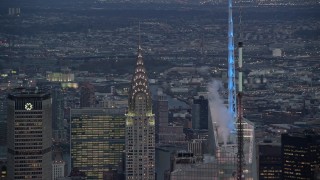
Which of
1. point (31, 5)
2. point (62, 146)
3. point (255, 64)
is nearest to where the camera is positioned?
point (62, 146)

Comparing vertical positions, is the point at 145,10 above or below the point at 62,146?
above

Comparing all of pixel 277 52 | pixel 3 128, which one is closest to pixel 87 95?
pixel 277 52

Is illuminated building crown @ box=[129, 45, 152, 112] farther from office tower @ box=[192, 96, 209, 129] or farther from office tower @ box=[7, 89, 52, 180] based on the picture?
office tower @ box=[7, 89, 52, 180]

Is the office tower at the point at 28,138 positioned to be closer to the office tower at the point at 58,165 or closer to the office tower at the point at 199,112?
the office tower at the point at 58,165

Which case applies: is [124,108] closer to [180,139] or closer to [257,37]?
[180,139]

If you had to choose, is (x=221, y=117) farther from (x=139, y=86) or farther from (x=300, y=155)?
(x=139, y=86)

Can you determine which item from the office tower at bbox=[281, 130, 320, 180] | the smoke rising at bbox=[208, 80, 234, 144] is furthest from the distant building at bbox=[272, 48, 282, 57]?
the smoke rising at bbox=[208, 80, 234, 144]

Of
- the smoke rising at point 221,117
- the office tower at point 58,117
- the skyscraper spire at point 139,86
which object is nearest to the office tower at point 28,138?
the office tower at point 58,117

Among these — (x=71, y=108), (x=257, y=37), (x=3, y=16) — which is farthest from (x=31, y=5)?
(x=257, y=37)
